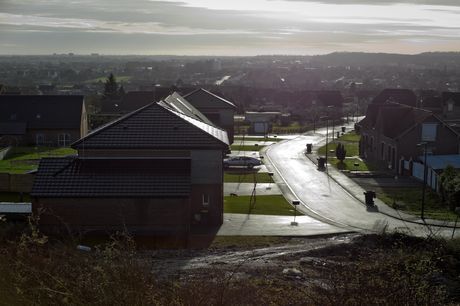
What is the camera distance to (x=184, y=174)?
85.1ft

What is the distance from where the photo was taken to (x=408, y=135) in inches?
1622

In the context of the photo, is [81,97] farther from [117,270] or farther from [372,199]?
[117,270]

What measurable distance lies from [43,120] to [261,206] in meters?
29.6

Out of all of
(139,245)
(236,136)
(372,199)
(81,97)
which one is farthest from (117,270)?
(236,136)

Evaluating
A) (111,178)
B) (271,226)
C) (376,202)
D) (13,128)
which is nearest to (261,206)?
(271,226)

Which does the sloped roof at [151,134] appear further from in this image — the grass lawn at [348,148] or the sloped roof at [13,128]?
the sloped roof at [13,128]

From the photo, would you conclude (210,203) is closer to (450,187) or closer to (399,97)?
(450,187)

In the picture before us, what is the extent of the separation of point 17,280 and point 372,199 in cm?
2448

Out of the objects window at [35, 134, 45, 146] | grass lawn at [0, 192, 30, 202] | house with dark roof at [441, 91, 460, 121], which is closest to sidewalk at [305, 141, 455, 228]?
grass lawn at [0, 192, 30, 202]

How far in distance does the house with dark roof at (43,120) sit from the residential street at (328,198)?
1730 centimetres

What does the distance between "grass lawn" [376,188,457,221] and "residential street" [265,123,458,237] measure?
1033 millimetres

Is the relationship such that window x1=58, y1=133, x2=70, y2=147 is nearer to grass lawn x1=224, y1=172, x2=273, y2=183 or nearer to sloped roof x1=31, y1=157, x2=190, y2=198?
grass lawn x1=224, y1=172, x2=273, y2=183

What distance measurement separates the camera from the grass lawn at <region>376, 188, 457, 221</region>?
29109 mm

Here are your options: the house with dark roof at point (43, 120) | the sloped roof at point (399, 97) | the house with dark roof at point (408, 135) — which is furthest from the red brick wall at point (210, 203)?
the sloped roof at point (399, 97)
